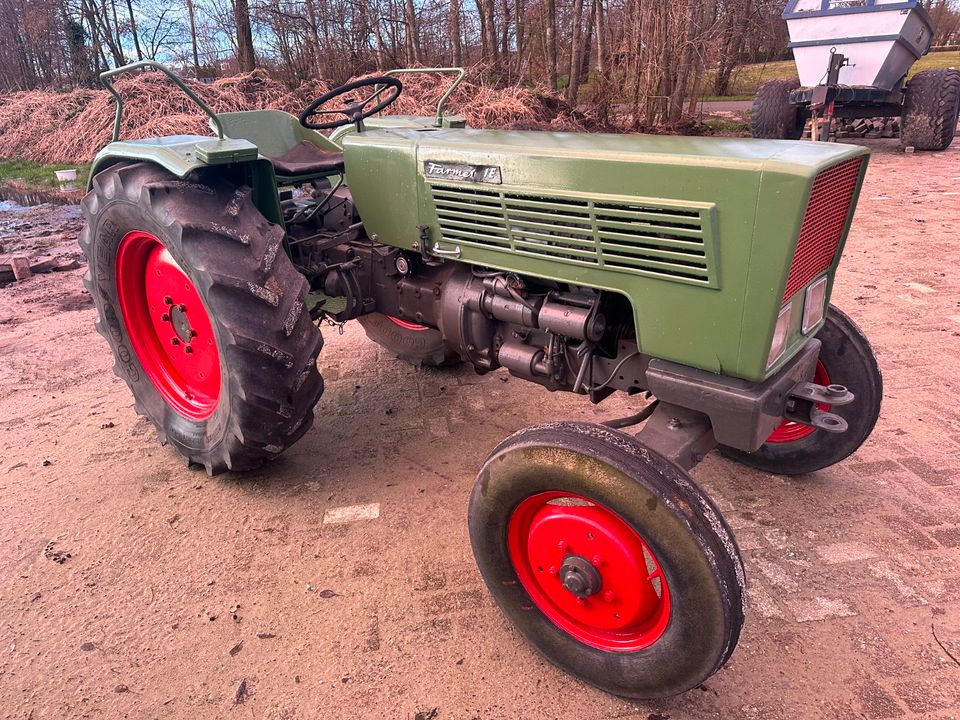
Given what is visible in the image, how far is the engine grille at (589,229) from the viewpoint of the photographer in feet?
5.81

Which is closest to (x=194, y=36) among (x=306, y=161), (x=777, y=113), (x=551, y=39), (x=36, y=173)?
(x=36, y=173)

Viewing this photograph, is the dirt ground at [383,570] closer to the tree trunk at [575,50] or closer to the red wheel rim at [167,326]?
the red wheel rim at [167,326]

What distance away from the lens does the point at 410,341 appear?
3.64 m

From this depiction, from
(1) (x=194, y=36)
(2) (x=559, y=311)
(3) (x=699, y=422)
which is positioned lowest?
(3) (x=699, y=422)

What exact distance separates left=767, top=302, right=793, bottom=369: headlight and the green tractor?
0.06 feet

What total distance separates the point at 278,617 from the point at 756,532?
5.60 ft

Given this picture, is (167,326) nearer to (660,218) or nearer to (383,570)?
(383,570)

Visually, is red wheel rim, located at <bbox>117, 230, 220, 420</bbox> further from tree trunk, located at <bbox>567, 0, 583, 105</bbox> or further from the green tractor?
tree trunk, located at <bbox>567, 0, 583, 105</bbox>

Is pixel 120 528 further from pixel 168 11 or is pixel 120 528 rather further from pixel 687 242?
pixel 168 11

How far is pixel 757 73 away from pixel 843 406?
803 inches

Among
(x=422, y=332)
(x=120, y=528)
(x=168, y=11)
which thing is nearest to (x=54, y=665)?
(x=120, y=528)

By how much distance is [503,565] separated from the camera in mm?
1945

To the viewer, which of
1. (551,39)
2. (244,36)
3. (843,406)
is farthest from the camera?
(244,36)

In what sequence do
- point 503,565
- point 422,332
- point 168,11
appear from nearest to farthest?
point 503,565 → point 422,332 → point 168,11
